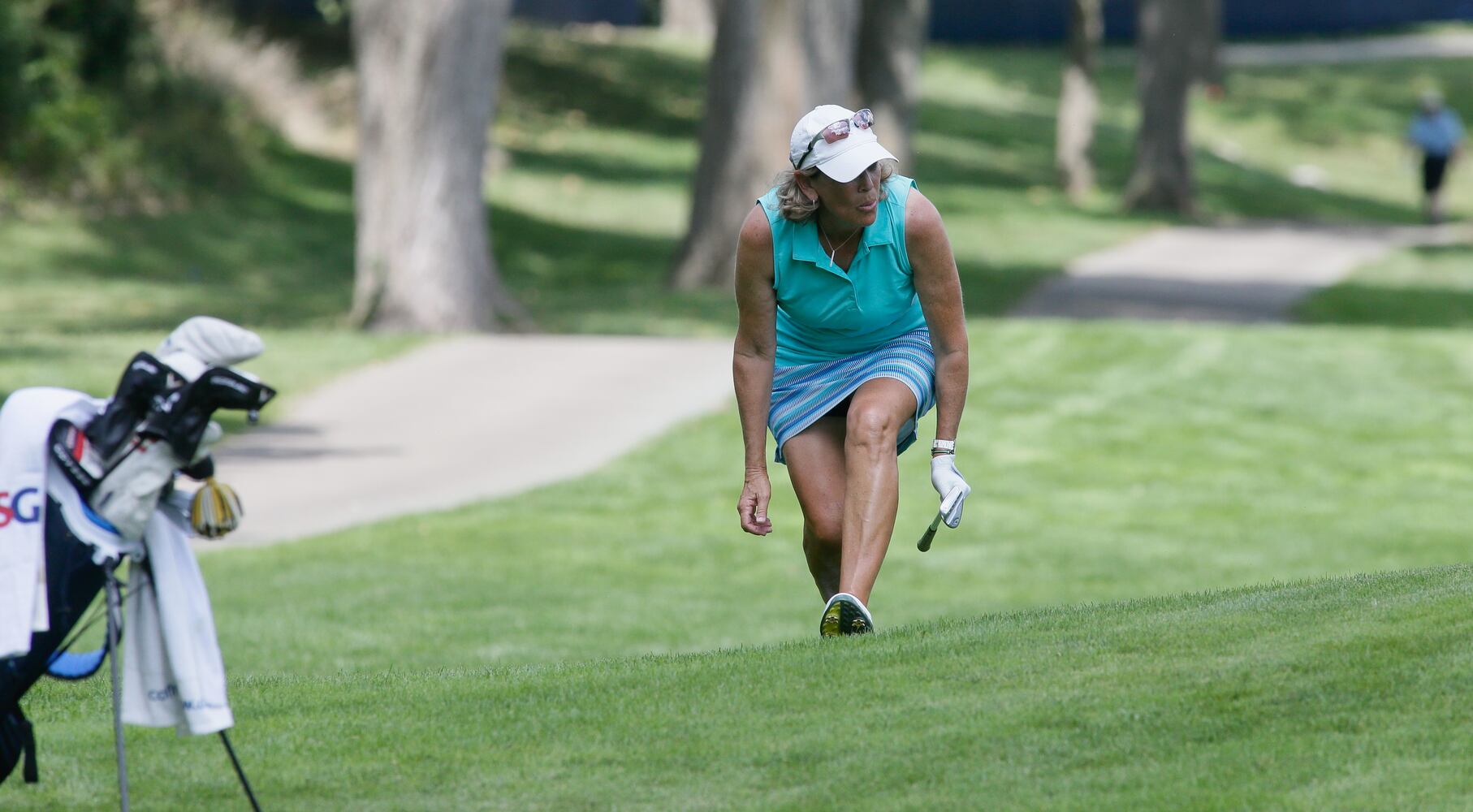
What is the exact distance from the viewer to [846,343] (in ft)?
21.0

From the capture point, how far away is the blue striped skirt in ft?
20.8

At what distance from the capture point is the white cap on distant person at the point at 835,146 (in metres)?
5.92

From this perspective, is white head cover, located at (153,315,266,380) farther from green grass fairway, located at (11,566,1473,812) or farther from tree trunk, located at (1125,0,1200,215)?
tree trunk, located at (1125,0,1200,215)

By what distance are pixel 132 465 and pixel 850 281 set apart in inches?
104

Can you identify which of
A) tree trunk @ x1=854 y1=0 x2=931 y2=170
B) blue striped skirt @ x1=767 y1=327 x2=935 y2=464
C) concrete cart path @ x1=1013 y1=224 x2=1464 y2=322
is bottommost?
concrete cart path @ x1=1013 y1=224 x2=1464 y2=322

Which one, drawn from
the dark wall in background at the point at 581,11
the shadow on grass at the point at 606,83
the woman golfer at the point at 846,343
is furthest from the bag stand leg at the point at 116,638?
the dark wall in background at the point at 581,11

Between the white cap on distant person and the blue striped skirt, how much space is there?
0.71m

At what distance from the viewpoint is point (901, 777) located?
4852 millimetres

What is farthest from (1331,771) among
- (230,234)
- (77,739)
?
(230,234)

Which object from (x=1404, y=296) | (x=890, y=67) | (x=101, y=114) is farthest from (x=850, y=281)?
(x=890, y=67)

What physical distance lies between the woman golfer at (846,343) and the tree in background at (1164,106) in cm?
2598

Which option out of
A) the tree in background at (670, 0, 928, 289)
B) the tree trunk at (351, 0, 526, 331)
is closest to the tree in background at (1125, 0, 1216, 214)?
the tree in background at (670, 0, 928, 289)

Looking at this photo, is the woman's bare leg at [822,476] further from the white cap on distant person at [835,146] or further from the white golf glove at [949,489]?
the white cap on distant person at [835,146]

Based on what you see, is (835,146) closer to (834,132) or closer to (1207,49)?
(834,132)
